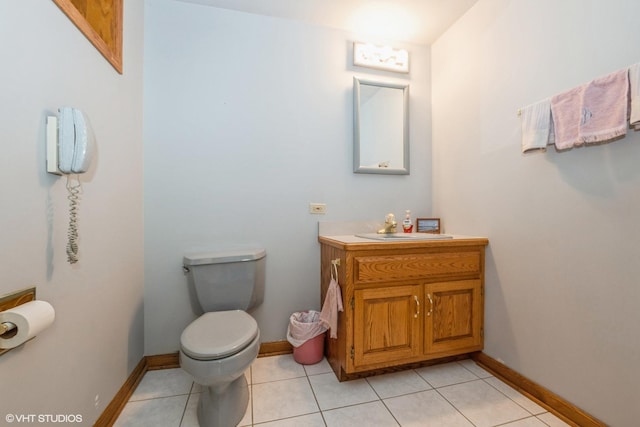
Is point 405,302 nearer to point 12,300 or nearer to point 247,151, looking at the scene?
point 247,151

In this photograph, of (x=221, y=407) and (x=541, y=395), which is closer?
(x=221, y=407)

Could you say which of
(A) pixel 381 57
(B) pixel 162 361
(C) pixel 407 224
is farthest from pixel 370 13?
(B) pixel 162 361

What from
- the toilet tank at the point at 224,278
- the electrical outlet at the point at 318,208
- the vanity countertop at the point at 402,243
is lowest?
the toilet tank at the point at 224,278

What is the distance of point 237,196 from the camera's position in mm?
1812

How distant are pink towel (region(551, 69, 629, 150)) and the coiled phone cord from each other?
6.76ft

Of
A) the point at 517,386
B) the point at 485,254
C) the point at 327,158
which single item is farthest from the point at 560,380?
the point at 327,158

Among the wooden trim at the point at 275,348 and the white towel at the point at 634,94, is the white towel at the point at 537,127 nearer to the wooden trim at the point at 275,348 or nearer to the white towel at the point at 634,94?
the white towel at the point at 634,94

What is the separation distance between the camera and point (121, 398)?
52.7 inches

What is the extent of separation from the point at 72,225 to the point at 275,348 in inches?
55.5

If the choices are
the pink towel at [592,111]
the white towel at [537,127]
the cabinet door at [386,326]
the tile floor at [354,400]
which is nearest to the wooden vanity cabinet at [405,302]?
the cabinet door at [386,326]

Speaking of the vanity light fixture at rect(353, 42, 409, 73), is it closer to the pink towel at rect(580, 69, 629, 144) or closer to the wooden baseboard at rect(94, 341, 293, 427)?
the pink towel at rect(580, 69, 629, 144)

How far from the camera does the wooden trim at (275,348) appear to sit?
1.84 metres

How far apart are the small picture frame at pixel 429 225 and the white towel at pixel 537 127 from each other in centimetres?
80

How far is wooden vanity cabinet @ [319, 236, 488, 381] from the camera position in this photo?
4.82 feet
